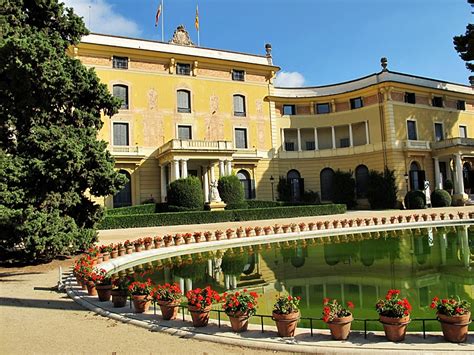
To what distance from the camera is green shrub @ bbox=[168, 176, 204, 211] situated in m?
27.1

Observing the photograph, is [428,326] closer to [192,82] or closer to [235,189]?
[235,189]

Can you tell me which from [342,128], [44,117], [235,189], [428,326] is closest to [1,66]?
[44,117]

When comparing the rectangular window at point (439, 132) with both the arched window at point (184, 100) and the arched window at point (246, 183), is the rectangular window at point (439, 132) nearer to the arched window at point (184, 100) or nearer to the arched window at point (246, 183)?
the arched window at point (246, 183)

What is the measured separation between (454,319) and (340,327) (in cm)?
142

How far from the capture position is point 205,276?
1111cm

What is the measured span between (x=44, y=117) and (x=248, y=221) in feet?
52.9

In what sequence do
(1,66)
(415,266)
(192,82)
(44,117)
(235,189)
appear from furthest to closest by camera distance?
(192,82) < (235,189) < (44,117) < (1,66) < (415,266)

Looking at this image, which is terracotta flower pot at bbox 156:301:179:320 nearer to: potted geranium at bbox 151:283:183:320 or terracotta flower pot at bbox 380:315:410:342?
potted geranium at bbox 151:283:183:320

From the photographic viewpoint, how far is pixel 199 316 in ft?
19.9

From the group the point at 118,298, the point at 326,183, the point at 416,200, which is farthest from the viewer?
the point at 326,183

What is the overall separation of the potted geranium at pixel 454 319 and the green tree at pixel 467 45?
31992 millimetres

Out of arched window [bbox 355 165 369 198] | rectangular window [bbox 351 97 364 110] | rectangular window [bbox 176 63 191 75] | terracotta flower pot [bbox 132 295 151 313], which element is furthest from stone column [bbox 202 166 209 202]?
terracotta flower pot [bbox 132 295 151 313]

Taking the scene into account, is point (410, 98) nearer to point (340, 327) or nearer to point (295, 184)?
point (295, 184)

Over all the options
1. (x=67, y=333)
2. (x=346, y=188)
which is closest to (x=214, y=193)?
(x=346, y=188)
